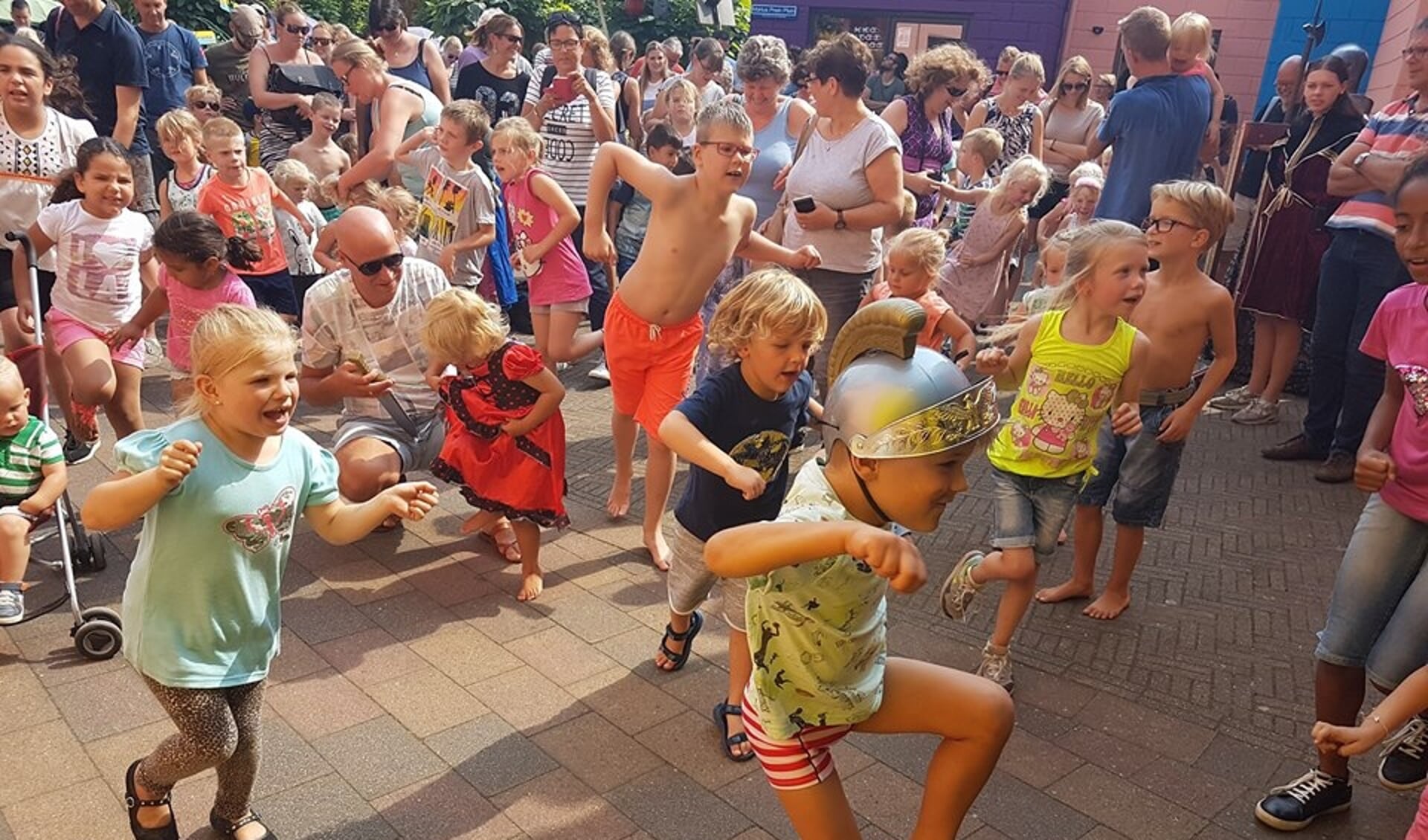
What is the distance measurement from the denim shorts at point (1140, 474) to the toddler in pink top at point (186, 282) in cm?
372

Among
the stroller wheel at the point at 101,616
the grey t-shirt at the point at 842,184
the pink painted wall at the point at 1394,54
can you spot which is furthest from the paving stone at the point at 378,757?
the pink painted wall at the point at 1394,54

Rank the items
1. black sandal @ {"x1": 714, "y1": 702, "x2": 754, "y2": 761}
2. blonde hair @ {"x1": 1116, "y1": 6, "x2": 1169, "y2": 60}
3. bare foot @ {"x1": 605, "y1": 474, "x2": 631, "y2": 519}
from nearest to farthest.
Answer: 1. black sandal @ {"x1": 714, "y1": 702, "x2": 754, "y2": 761}
2. bare foot @ {"x1": 605, "y1": 474, "x2": 631, "y2": 519}
3. blonde hair @ {"x1": 1116, "y1": 6, "x2": 1169, "y2": 60}

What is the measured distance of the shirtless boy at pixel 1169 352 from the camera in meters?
3.78

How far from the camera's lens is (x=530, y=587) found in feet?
13.5

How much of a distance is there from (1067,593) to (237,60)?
9.02 m

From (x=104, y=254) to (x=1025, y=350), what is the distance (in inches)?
163

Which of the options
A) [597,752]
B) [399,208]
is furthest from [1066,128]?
[597,752]

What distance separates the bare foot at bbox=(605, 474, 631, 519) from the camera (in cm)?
490

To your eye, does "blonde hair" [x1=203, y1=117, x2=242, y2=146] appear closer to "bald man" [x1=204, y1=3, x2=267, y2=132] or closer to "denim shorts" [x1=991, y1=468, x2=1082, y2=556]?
"bald man" [x1=204, y1=3, x2=267, y2=132]

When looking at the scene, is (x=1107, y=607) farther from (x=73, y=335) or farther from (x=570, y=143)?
(x=570, y=143)

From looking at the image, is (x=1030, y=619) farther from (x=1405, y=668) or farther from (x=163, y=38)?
(x=163, y=38)

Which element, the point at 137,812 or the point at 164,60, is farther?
the point at 164,60

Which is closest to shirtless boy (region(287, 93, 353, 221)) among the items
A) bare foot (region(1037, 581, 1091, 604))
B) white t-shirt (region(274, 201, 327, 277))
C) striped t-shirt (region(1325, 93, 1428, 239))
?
white t-shirt (region(274, 201, 327, 277))

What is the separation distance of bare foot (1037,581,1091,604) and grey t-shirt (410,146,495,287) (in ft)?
12.8
